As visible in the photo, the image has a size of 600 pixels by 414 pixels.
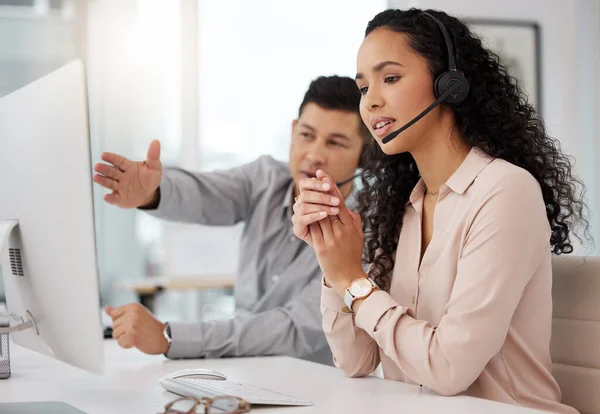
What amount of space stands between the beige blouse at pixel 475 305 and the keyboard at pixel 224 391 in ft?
0.69

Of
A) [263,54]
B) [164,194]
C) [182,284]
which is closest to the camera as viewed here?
[164,194]

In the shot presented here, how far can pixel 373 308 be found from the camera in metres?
1.37

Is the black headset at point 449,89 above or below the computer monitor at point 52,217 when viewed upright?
above

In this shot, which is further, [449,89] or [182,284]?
[182,284]

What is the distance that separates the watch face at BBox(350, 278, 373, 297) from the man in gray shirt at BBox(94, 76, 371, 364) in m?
0.53

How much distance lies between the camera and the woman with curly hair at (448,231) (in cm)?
130

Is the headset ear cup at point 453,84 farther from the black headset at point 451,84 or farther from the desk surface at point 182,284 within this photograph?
the desk surface at point 182,284

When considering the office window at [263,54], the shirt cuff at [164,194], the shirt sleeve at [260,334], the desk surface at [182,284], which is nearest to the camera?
the shirt sleeve at [260,334]

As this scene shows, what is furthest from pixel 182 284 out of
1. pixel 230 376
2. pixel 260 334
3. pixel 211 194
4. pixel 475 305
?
pixel 475 305

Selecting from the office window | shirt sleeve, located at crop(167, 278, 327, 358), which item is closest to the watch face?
shirt sleeve, located at crop(167, 278, 327, 358)

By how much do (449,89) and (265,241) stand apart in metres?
0.99

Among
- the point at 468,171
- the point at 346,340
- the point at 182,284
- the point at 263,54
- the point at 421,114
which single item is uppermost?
the point at 263,54

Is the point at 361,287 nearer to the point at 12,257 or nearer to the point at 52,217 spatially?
the point at 52,217

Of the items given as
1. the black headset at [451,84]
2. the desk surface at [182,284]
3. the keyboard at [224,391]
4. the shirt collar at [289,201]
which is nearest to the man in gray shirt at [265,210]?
the shirt collar at [289,201]
